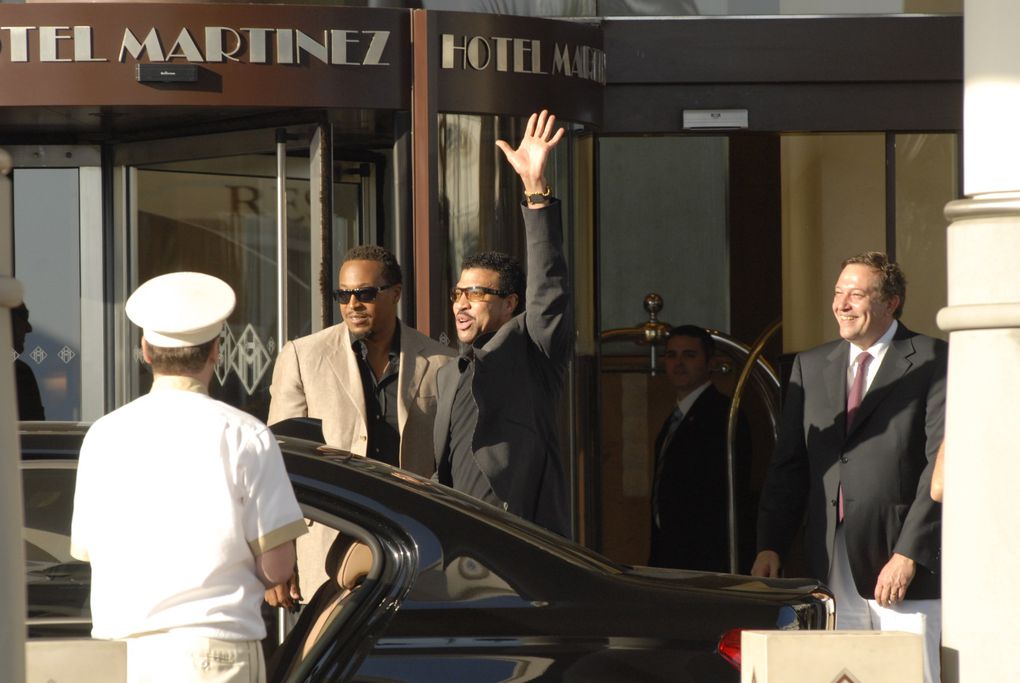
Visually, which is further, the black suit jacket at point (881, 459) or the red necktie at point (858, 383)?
the red necktie at point (858, 383)

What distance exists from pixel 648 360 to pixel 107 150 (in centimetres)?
453

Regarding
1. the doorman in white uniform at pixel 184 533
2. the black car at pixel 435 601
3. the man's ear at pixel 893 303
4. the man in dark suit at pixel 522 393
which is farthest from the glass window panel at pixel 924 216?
the doorman in white uniform at pixel 184 533

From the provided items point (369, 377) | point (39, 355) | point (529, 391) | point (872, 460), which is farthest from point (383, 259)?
point (39, 355)

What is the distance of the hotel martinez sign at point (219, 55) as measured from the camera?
8.52 meters

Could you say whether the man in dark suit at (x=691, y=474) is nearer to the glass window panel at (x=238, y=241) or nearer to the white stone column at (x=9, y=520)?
the glass window panel at (x=238, y=241)

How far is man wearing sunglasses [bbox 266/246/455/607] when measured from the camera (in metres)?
6.30

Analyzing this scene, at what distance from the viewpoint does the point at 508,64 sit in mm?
8922

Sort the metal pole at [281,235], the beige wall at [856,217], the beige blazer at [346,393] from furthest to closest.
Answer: the beige wall at [856,217], the metal pole at [281,235], the beige blazer at [346,393]

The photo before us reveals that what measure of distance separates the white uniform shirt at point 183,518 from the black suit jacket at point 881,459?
290 centimetres

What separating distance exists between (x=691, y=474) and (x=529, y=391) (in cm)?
342

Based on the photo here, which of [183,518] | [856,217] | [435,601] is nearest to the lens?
[183,518]

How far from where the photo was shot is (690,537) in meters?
9.06

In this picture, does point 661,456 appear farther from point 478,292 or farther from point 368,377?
point 478,292

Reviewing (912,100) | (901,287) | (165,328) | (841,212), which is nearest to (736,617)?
(165,328)
